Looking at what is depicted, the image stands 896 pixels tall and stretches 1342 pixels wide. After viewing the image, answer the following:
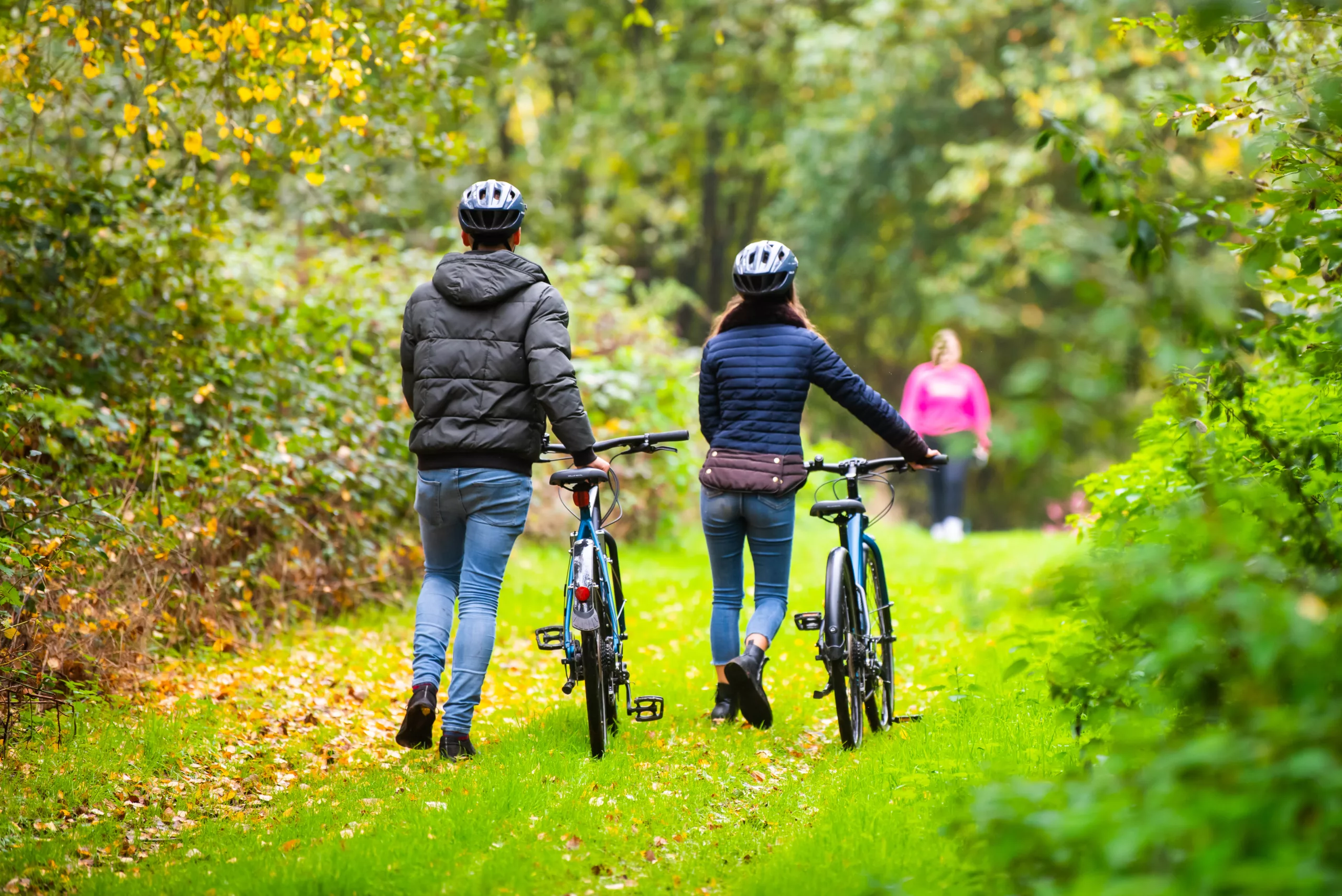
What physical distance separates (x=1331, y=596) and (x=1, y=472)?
5587 millimetres

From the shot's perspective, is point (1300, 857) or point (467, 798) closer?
point (1300, 857)

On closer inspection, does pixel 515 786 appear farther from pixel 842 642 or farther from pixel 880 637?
pixel 880 637

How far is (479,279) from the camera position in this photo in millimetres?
5254

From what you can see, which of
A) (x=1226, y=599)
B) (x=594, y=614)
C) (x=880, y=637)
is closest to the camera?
(x=1226, y=599)

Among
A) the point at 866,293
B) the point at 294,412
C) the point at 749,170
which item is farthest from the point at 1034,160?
the point at 294,412

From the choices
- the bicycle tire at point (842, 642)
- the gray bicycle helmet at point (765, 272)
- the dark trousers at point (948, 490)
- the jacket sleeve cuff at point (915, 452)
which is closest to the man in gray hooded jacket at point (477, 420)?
the gray bicycle helmet at point (765, 272)

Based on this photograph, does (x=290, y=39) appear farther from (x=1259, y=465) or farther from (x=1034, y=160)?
(x=1034, y=160)

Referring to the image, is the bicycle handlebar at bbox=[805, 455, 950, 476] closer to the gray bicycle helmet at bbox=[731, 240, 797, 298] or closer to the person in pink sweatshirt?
the gray bicycle helmet at bbox=[731, 240, 797, 298]

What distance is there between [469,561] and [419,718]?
682 mm

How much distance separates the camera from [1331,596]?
93.4 inches

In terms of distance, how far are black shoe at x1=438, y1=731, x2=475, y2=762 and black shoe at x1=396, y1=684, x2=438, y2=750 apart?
7 centimetres

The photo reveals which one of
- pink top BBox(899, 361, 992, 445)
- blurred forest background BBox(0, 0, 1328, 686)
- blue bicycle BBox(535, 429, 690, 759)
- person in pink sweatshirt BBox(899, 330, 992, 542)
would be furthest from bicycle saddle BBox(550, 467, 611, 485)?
pink top BBox(899, 361, 992, 445)

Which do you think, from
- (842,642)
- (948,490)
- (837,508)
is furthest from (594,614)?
(948,490)

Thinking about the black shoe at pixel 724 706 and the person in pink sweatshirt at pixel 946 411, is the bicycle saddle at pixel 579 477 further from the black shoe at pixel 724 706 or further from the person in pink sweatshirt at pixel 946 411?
the person in pink sweatshirt at pixel 946 411
